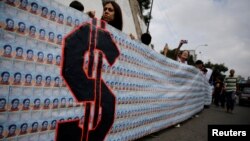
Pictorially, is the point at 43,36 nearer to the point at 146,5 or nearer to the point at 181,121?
the point at 181,121

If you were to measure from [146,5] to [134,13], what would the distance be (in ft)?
88.3

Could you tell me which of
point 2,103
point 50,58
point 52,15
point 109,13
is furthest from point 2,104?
point 109,13

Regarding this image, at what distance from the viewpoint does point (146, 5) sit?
152 ft

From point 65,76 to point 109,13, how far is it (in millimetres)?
1643

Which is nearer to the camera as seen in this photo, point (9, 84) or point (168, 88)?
point (9, 84)

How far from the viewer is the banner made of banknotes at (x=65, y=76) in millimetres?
2145

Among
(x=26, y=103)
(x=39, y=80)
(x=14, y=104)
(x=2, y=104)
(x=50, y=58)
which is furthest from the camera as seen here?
(x=50, y=58)

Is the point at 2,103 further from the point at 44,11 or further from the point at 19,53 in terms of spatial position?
the point at 44,11

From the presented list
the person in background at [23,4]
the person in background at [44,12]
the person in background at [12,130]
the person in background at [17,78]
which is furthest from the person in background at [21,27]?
the person in background at [12,130]

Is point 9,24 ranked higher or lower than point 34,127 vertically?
higher

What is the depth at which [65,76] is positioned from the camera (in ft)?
8.86

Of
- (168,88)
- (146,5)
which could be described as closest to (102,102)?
(168,88)

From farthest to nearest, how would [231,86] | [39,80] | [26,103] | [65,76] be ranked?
[231,86] → [65,76] → [39,80] → [26,103]

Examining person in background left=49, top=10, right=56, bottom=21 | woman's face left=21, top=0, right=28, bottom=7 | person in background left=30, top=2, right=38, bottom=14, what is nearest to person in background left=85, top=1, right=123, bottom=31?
person in background left=49, top=10, right=56, bottom=21
